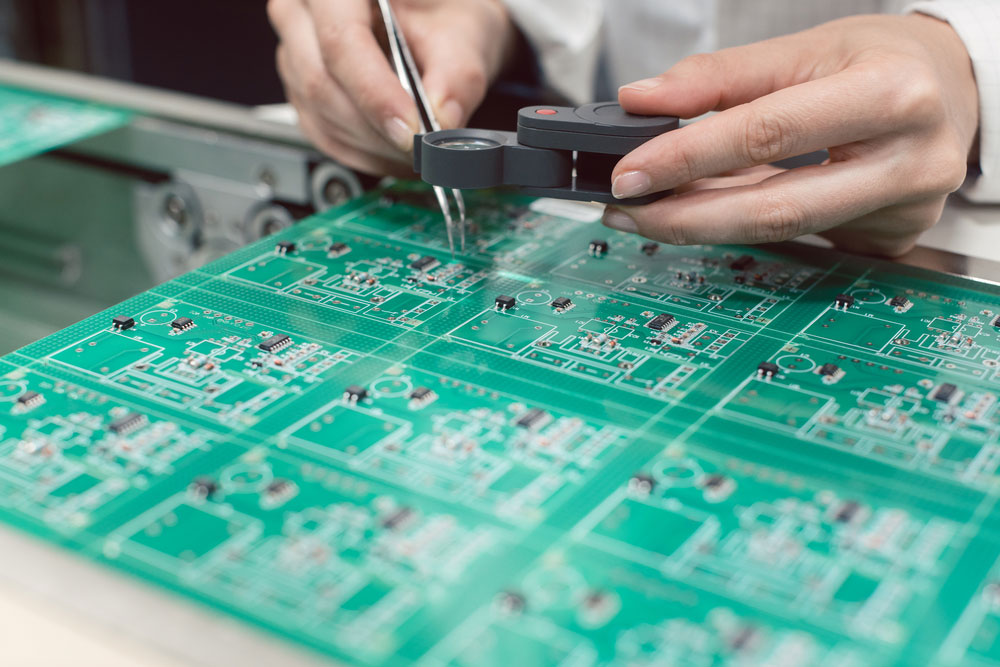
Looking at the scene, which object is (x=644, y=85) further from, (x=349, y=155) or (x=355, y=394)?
(x=349, y=155)

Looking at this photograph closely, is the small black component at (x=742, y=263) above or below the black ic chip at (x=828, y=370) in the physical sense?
above

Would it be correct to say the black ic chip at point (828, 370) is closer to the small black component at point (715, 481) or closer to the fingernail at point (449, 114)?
the small black component at point (715, 481)

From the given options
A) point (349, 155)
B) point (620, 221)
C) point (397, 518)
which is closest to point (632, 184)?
point (620, 221)

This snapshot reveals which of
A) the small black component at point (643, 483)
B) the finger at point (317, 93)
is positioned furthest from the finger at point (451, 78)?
the small black component at point (643, 483)

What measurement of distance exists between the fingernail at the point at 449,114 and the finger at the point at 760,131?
48cm

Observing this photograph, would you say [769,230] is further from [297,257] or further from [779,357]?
[297,257]

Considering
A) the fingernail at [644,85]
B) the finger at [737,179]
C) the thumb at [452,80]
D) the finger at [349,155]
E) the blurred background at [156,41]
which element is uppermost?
the fingernail at [644,85]

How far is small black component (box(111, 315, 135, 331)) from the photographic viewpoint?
62.9 inches

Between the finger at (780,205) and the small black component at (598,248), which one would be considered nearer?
the finger at (780,205)

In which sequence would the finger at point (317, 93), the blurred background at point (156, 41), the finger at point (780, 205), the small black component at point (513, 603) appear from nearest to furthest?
1. the small black component at point (513, 603)
2. the finger at point (780, 205)
3. the finger at point (317, 93)
4. the blurred background at point (156, 41)

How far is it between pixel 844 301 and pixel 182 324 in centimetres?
106

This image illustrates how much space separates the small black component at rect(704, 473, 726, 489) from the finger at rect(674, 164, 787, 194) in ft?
2.33

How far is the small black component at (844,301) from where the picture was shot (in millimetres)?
1709

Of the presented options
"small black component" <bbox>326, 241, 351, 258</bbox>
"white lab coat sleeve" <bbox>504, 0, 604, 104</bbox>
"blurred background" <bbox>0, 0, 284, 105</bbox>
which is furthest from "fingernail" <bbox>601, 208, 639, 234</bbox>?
"blurred background" <bbox>0, 0, 284, 105</bbox>
